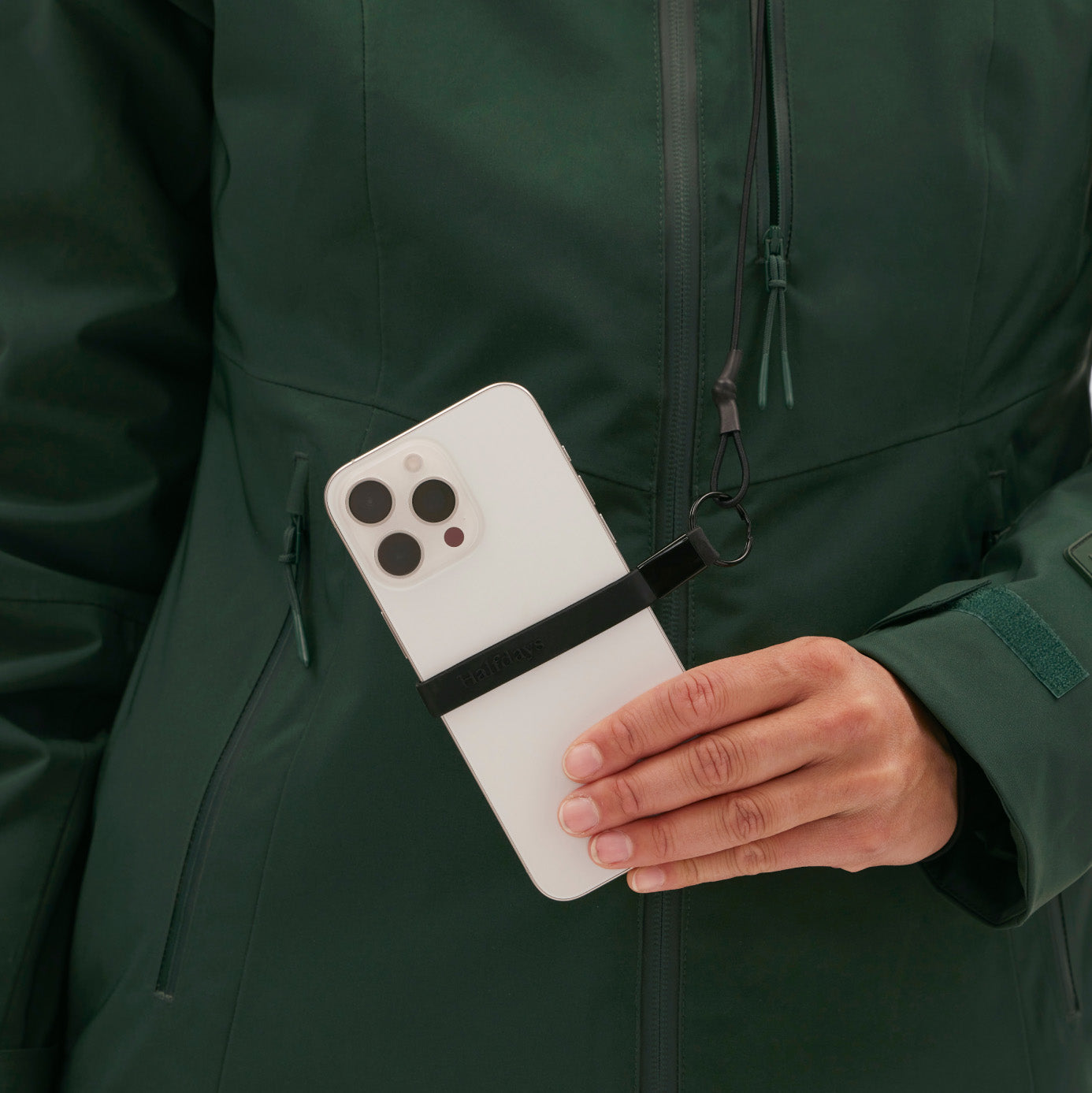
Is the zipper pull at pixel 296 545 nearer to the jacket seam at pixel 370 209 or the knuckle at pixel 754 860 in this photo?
the jacket seam at pixel 370 209

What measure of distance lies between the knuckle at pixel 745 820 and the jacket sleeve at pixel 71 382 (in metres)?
0.45

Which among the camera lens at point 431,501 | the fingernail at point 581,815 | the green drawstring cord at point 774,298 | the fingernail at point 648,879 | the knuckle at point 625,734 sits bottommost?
the fingernail at point 648,879

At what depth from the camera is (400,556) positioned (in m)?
0.48

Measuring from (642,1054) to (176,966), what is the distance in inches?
11.7

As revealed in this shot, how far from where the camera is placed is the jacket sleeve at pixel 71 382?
1.83 feet

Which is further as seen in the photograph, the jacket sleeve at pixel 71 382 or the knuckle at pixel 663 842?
the jacket sleeve at pixel 71 382

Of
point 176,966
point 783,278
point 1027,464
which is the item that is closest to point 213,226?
point 783,278

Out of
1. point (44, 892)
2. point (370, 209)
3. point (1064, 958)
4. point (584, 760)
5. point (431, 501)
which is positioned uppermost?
point (370, 209)

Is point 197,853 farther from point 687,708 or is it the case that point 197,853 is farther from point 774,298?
point 774,298

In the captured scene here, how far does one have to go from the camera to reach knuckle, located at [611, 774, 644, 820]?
447mm

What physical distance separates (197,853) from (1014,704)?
0.50 metres

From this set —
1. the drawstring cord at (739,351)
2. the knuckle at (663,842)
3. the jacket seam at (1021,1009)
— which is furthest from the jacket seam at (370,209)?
the jacket seam at (1021,1009)

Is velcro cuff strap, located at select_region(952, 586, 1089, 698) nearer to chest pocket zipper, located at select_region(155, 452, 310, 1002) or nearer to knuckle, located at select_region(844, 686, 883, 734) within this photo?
knuckle, located at select_region(844, 686, 883, 734)

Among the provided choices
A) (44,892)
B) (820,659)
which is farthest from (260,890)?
(820,659)
